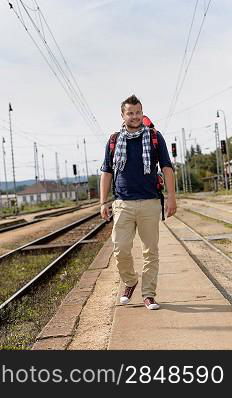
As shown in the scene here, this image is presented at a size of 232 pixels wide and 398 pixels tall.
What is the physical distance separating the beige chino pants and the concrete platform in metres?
0.37

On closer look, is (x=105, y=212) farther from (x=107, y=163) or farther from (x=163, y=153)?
(x=163, y=153)

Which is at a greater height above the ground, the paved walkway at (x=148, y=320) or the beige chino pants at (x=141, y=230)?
→ the beige chino pants at (x=141, y=230)

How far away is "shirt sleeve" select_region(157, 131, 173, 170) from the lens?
19.2 feet

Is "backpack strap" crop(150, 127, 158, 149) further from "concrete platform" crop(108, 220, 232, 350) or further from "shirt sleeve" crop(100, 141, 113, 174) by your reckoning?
"concrete platform" crop(108, 220, 232, 350)

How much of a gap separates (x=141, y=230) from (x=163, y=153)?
0.76 meters

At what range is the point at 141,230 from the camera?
6020 millimetres

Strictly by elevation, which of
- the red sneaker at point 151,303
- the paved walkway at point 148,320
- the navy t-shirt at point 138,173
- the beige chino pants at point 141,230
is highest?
the navy t-shirt at point 138,173

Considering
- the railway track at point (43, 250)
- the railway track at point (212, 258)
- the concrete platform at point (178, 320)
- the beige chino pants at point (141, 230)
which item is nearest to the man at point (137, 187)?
the beige chino pants at point (141, 230)

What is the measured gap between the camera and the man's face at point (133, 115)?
577 cm

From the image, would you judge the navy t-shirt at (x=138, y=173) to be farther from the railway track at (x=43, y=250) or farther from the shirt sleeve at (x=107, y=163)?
the railway track at (x=43, y=250)

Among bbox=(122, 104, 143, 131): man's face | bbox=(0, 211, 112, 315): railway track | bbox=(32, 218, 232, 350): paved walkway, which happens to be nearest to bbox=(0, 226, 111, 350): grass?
bbox=(0, 211, 112, 315): railway track

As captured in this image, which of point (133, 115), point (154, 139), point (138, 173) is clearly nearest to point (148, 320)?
point (138, 173)

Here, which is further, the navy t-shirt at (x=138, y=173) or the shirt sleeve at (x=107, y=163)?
the shirt sleeve at (x=107, y=163)

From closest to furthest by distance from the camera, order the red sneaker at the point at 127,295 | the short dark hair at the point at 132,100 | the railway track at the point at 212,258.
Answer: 1. the short dark hair at the point at 132,100
2. the red sneaker at the point at 127,295
3. the railway track at the point at 212,258
